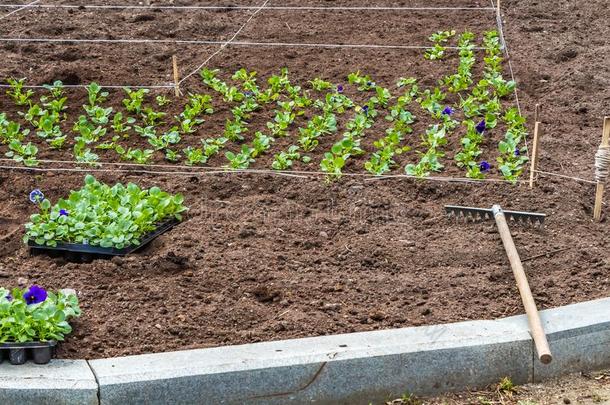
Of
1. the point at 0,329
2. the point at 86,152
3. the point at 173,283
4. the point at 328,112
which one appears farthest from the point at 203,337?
the point at 328,112

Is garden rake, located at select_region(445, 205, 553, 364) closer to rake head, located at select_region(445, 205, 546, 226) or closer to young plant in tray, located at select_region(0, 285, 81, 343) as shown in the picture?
rake head, located at select_region(445, 205, 546, 226)

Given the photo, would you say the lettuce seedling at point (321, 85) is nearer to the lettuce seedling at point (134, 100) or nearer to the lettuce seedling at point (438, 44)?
the lettuce seedling at point (438, 44)

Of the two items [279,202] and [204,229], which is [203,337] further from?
[279,202]

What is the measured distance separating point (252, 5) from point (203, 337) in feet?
18.2

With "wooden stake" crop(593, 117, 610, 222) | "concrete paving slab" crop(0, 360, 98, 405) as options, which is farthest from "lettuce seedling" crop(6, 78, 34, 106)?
"wooden stake" crop(593, 117, 610, 222)

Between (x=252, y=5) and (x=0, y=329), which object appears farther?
(x=252, y=5)

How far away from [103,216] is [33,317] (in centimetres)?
105

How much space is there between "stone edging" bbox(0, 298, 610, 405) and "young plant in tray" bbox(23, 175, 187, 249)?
1028 millimetres

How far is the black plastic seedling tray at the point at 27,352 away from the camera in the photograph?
380 centimetres

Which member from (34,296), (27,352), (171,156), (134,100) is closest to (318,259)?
(34,296)

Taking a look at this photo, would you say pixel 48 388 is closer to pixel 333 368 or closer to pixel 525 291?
pixel 333 368

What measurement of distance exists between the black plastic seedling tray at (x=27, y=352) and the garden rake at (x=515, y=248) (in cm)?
181

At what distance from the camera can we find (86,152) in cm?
610

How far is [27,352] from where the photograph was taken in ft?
12.6
